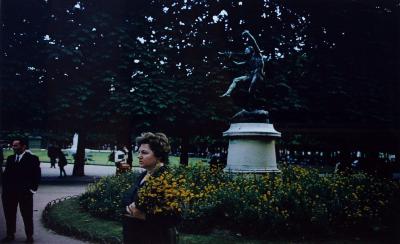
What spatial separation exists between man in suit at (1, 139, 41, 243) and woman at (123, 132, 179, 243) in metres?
5.06

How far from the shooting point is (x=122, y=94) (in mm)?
Result: 21000

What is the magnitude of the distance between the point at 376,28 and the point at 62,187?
17742 mm

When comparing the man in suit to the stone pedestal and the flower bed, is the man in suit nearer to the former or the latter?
the flower bed

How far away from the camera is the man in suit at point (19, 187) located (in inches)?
334

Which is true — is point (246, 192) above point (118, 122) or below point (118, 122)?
below

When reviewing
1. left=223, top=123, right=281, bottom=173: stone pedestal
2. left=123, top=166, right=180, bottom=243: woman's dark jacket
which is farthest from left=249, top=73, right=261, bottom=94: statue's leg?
left=123, top=166, right=180, bottom=243: woman's dark jacket

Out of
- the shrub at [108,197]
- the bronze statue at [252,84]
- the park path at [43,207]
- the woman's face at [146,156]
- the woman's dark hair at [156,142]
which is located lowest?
the park path at [43,207]

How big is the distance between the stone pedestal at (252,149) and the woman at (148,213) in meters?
8.16

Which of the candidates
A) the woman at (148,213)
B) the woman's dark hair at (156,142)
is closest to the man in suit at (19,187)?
the woman at (148,213)

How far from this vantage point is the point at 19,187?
27.9 feet

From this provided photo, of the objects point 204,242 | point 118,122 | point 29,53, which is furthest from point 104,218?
point 29,53

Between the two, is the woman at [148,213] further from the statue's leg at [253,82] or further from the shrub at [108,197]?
the statue's leg at [253,82]

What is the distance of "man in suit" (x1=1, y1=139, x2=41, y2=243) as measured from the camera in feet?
27.8

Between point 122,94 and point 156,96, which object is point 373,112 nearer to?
point 156,96
